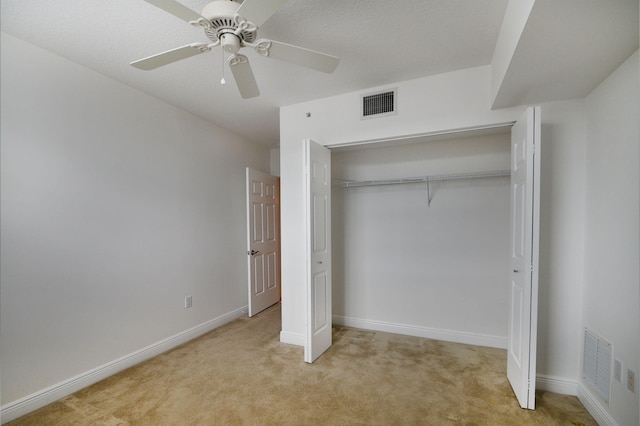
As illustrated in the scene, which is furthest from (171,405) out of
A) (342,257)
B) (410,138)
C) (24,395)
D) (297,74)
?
(410,138)

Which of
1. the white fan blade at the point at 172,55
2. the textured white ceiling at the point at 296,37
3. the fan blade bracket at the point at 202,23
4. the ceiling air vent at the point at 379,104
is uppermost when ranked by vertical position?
the textured white ceiling at the point at 296,37

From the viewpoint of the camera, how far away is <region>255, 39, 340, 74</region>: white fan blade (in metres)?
1.47

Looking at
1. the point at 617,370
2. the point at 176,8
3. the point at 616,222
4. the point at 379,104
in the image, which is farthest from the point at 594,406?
the point at 176,8

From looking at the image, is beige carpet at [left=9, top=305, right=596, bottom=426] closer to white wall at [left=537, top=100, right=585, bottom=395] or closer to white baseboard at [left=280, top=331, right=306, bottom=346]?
white baseboard at [left=280, top=331, right=306, bottom=346]

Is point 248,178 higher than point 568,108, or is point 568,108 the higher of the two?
point 568,108

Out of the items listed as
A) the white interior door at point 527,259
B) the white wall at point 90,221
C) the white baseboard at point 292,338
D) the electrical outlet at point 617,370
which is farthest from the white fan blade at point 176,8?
the electrical outlet at point 617,370

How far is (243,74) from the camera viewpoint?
1679 mm

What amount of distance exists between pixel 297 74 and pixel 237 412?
8.60 feet

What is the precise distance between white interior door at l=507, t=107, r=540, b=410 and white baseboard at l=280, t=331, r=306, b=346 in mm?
1893

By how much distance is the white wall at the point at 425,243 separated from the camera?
293 centimetres

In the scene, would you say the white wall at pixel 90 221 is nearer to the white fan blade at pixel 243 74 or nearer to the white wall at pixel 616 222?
the white fan blade at pixel 243 74

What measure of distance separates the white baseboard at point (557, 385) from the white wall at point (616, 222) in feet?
1.30

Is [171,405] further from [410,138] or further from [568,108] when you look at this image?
[568,108]

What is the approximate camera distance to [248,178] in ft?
12.2
